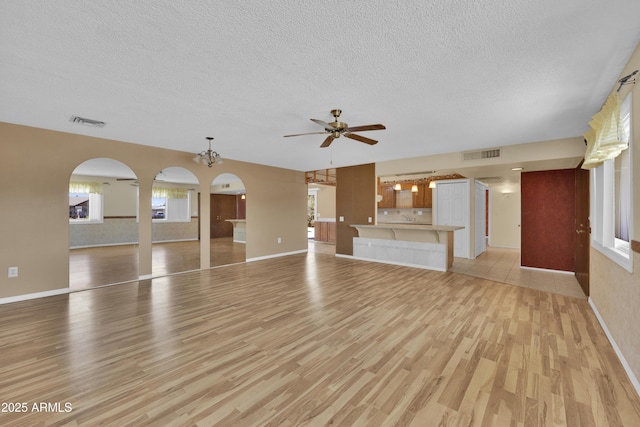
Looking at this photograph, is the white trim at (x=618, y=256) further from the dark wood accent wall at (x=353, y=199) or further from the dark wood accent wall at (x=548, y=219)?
the dark wood accent wall at (x=353, y=199)

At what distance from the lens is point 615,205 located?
273 centimetres

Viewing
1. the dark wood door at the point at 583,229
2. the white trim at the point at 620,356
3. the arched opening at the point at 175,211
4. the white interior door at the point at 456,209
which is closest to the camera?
the white trim at the point at 620,356

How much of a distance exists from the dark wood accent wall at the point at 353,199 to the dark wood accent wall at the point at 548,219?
329 centimetres

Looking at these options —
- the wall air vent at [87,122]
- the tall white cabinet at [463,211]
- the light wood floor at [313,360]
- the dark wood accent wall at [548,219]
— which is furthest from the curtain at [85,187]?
the dark wood accent wall at [548,219]

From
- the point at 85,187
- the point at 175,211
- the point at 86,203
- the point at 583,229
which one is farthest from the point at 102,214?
the point at 583,229

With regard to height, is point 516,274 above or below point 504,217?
below

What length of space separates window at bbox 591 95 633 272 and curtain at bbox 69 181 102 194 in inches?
457

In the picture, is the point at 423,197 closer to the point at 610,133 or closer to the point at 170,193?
the point at 610,133

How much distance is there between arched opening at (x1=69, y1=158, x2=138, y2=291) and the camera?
275 inches

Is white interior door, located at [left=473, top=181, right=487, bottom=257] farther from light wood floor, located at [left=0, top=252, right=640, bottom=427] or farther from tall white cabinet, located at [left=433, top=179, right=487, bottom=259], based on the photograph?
light wood floor, located at [left=0, top=252, right=640, bottom=427]

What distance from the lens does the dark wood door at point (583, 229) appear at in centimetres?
382

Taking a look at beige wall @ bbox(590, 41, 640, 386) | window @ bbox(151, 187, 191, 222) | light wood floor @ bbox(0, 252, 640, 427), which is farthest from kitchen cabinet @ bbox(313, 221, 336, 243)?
beige wall @ bbox(590, 41, 640, 386)

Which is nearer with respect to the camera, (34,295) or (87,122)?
(87,122)

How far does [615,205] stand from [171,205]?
11420mm
